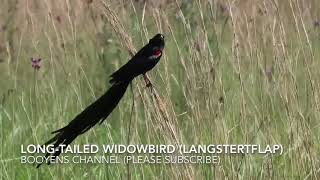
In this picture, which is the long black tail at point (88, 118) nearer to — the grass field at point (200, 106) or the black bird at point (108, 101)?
the black bird at point (108, 101)

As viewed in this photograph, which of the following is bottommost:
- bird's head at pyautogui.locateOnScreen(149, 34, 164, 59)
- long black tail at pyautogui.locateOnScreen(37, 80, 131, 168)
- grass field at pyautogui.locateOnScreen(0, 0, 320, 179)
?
long black tail at pyautogui.locateOnScreen(37, 80, 131, 168)

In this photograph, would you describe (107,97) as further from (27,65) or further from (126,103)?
(27,65)

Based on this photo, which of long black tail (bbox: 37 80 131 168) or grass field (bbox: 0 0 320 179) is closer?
long black tail (bbox: 37 80 131 168)

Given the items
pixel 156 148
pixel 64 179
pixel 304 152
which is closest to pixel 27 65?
pixel 64 179

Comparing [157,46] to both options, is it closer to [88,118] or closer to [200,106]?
[88,118]

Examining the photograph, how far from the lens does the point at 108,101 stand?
59.1 inches

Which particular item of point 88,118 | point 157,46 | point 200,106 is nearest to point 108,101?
point 88,118

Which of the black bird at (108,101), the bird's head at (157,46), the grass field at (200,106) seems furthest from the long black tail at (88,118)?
the grass field at (200,106)

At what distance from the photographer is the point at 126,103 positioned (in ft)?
10.3

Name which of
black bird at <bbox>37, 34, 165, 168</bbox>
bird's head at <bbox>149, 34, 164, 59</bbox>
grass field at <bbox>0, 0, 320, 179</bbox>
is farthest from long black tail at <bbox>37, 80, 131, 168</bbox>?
grass field at <bbox>0, 0, 320, 179</bbox>

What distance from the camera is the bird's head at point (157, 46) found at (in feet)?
5.14

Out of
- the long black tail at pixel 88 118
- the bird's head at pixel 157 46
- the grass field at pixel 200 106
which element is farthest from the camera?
the grass field at pixel 200 106

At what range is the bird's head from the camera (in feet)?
5.14

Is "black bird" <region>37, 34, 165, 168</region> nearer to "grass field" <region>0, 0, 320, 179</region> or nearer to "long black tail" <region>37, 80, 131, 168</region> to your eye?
"long black tail" <region>37, 80, 131, 168</region>
